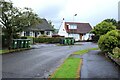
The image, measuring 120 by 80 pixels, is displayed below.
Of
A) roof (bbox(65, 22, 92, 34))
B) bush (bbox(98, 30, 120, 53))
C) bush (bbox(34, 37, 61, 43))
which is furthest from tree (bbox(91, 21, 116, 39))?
bush (bbox(98, 30, 120, 53))

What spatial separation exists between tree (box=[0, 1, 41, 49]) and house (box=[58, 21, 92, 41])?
164 ft

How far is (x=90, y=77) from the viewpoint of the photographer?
37.2 ft

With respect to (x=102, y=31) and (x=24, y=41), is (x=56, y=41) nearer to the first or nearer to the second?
(x=102, y=31)

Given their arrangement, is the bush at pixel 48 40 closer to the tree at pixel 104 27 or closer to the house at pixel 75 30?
the tree at pixel 104 27

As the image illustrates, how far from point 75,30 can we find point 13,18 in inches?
2063

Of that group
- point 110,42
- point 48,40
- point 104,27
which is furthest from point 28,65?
point 104,27

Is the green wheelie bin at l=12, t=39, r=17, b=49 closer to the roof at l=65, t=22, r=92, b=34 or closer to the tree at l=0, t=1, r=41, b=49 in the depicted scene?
the tree at l=0, t=1, r=41, b=49

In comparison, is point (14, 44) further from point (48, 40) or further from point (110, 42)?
point (48, 40)

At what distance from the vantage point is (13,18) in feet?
99.7

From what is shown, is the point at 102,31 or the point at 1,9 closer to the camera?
the point at 1,9

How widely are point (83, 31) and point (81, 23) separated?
16.6 feet

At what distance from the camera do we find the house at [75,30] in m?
81.8

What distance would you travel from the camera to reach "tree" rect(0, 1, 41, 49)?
2980cm

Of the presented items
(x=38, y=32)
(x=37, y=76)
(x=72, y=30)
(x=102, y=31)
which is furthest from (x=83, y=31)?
(x=37, y=76)
